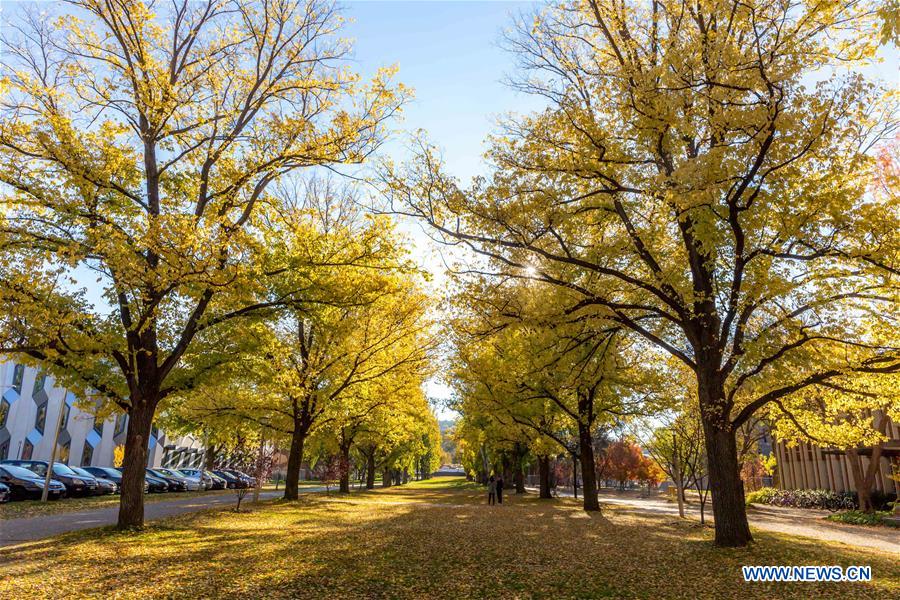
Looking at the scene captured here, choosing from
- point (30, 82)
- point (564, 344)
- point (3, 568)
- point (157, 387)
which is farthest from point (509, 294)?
point (30, 82)

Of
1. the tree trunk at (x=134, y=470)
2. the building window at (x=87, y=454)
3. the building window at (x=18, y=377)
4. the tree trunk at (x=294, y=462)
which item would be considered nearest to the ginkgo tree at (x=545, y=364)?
the tree trunk at (x=294, y=462)

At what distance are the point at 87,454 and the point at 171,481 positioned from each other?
23.2 m

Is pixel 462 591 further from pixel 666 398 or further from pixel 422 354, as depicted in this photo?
pixel 422 354

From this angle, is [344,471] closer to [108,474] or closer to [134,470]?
[108,474]

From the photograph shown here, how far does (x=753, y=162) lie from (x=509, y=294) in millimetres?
5835

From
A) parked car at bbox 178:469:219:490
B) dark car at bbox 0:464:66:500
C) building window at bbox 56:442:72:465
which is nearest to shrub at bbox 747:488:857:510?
parked car at bbox 178:469:219:490

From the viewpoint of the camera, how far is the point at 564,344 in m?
15.1

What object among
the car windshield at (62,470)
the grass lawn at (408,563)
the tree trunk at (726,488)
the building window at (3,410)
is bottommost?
the grass lawn at (408,563)

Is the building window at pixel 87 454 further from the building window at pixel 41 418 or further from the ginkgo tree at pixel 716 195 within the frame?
the ginkgo tree at pixel 716 195

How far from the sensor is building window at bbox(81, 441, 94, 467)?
49.3 m

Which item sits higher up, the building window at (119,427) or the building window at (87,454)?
the building window at (119,427)

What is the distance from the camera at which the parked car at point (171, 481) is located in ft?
109

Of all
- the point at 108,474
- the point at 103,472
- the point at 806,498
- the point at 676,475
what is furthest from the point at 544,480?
the point at 103,472

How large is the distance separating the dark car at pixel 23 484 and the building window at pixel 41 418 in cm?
2592
